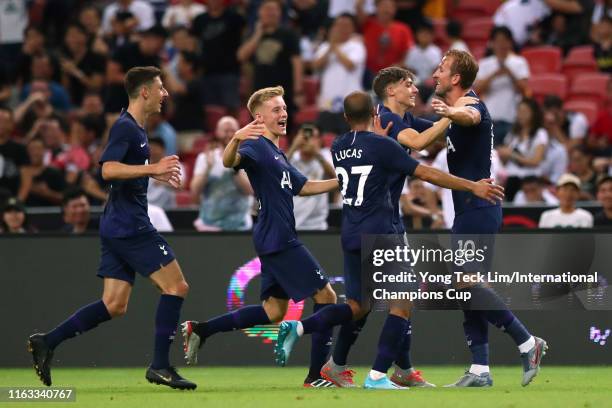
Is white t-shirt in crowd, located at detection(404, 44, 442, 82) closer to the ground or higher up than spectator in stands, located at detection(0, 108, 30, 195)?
higher up

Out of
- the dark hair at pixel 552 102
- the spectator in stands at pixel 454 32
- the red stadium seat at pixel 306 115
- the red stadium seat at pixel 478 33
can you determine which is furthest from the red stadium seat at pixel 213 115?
the dark hair at pixel 552 102

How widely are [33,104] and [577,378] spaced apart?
9.38 m

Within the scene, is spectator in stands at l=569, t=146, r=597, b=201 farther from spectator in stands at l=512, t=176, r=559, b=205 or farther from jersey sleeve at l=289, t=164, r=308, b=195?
jersey sleeve at l=289, t=164, r=308, b=195

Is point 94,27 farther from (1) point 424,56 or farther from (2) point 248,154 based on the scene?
(2) point 248,154

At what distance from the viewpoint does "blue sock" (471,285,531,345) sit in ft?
32.9

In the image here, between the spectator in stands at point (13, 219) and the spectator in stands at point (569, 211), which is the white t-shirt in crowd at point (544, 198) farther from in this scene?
the spectator in stands at point (13, 219)

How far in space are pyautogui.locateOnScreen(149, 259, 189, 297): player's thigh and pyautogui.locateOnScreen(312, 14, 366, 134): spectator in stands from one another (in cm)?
758

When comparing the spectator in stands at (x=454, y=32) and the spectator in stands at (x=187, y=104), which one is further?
the spectator in stands at (x=454, y=32)

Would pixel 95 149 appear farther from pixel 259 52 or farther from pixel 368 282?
pixel 368 282

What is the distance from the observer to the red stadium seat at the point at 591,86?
18328mm

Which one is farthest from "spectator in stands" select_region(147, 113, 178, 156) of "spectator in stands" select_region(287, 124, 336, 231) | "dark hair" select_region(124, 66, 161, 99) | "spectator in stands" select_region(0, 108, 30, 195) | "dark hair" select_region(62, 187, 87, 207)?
"dark hair" select_region(124, 66, 161, 99)

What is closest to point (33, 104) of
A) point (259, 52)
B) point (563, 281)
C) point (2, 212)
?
point (259, 52)

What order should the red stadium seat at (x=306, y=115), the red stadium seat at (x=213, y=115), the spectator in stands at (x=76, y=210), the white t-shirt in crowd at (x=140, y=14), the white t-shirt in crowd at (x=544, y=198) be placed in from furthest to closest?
the white t-shirt in crowd at (x=140, y=14)
the red stadium seat at (x=213, y=115)
the red stadium seat at (x=306, y=115)
the white t-shirt in crowd at (x=544, y=198)
the spectator in stands at (x=76, y=210)

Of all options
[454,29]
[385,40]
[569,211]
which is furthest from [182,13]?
[569,211]
